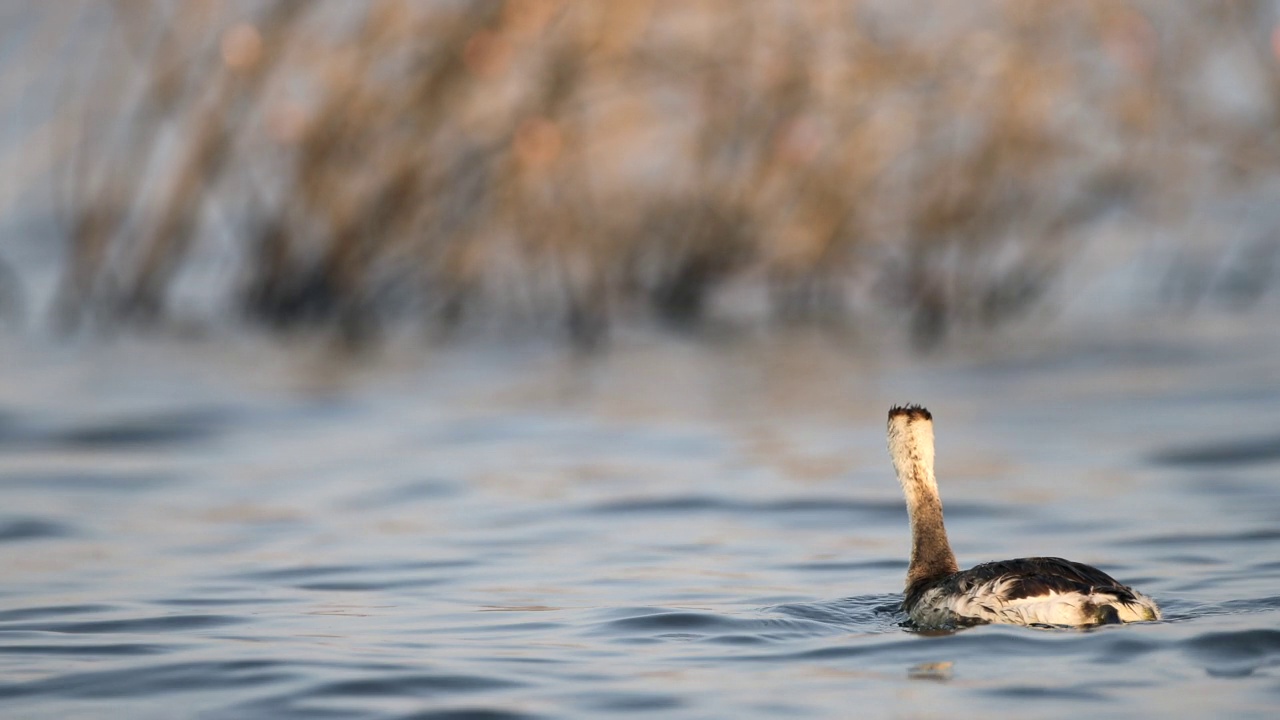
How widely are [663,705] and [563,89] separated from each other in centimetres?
772

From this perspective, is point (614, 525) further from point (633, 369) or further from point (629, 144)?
point (629, 144)

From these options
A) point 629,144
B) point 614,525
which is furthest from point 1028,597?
point 629,144

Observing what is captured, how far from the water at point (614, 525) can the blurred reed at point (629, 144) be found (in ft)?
2.53

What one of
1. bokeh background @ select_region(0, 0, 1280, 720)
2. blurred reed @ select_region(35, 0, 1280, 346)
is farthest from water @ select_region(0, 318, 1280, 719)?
blurred reed @ select_region(35, 0, 1280, 346)

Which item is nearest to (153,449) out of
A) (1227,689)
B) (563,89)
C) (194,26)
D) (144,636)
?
(563,89)

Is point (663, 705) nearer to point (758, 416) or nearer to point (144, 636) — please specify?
point (144, 636)

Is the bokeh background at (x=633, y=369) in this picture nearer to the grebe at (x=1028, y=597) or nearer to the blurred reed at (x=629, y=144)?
the blurred reed at (x=629, y=144)

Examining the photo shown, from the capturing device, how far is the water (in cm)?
565

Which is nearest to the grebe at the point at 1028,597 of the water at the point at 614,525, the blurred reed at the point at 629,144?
the water at the point at 614,525

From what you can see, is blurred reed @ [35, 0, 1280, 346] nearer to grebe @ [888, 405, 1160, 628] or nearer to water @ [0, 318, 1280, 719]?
water @ [0, 318, 1280, 719]

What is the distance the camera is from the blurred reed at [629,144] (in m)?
12.8

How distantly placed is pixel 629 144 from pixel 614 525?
19.9 ft

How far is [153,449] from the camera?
38.0 ft

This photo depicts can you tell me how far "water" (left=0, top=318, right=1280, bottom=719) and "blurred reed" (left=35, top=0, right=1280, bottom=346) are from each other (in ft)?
2.53
